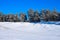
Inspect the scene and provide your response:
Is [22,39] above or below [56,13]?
below

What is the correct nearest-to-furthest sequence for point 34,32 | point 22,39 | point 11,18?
1. point 22,39
2. point 34,32
3. point 11,18

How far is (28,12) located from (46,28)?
3916cm

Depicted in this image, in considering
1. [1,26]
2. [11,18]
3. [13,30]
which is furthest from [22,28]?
[11,18]

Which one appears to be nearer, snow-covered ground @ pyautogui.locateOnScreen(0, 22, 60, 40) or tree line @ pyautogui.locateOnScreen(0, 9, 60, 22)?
snow-covered ground @ pyautogui.locateOnScreen(0, 22, 60, 40)

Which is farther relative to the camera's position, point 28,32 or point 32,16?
point 32,16

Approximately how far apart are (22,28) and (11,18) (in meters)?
37.8

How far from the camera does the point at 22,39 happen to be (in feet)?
3.18

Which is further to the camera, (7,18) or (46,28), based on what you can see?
(7,18)

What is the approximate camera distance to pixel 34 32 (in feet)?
3.76

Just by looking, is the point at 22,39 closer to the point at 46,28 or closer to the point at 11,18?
the point at 46,28

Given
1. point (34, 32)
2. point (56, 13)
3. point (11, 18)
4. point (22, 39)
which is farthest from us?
point (11, 18)

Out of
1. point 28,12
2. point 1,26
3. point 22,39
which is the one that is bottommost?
point 22,39

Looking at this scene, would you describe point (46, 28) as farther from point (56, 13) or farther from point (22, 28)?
point (56, 13)

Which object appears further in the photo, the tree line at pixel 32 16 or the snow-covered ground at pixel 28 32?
the tree line at pixel 32 16
